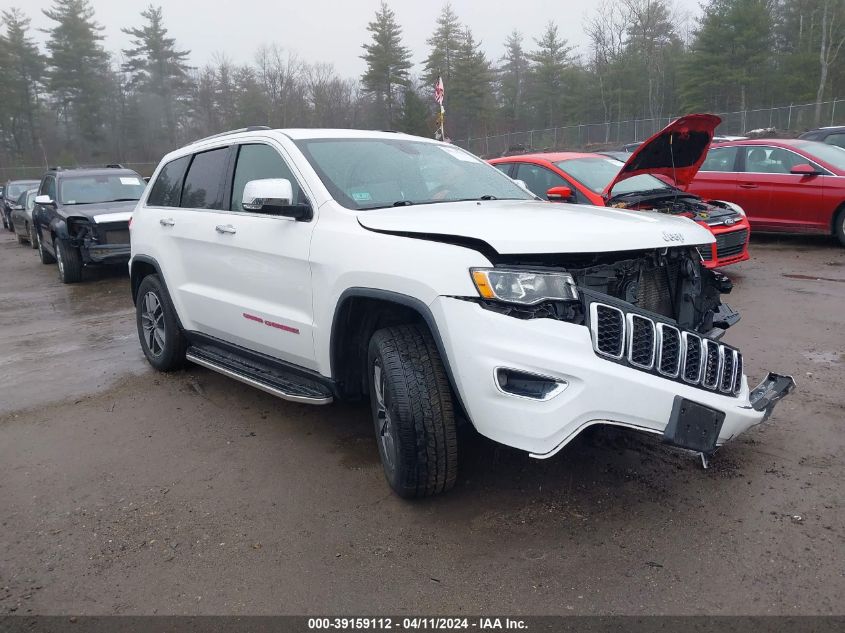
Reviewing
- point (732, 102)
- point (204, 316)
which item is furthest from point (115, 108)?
point (204, 316)

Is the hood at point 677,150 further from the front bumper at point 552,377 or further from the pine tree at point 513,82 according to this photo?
the pine tree at point 513,82

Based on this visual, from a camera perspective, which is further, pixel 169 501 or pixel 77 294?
pixel 77 294

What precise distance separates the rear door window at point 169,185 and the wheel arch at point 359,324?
2.33 metres

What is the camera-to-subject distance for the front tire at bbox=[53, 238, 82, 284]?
428 inches

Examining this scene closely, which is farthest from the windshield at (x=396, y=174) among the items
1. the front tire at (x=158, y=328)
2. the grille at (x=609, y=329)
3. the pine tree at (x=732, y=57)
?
the pine tree at (x=732, y=57)

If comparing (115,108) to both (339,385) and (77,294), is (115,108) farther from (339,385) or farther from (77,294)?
(339,385)

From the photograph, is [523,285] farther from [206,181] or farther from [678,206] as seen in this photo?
[678,206]

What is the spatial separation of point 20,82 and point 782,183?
56278 mm

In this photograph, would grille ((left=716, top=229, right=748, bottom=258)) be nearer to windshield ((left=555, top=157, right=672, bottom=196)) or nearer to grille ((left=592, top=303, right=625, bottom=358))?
windshield ((left=555, top=157, right=672, bottom=196))

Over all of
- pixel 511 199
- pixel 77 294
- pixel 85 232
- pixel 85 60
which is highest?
pixel 85 60

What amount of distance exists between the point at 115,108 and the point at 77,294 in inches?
1876

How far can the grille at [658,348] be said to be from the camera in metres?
2.75
